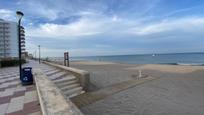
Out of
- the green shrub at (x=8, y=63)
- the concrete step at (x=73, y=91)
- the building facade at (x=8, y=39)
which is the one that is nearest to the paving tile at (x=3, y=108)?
the concrete step at (x=73, y=91)

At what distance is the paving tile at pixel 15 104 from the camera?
4.12 m

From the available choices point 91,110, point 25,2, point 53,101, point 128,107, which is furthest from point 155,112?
point 25,2

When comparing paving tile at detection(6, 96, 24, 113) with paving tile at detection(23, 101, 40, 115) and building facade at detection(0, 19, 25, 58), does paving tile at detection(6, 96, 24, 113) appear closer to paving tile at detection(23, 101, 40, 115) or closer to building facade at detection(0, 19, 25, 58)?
paving tile at detection(23, 101, 40, 115)

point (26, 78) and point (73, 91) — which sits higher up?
point (26, 78)

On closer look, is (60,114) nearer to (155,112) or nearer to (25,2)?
(155,112)

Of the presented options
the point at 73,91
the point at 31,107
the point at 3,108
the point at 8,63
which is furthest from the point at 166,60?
the point at 3,108

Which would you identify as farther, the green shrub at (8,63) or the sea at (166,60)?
the sea at (166,60)

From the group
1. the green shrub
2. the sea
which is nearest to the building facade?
the sea

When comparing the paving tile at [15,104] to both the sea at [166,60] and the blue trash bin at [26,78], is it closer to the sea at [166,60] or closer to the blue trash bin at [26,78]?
the blue trash bin at [26,78]

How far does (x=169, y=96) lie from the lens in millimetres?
7359

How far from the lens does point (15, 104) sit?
450cm

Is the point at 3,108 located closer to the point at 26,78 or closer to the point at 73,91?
the point at 26,78

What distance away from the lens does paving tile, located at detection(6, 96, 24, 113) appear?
13.5 ft

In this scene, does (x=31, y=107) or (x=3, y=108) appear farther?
(x=3, y=108)
